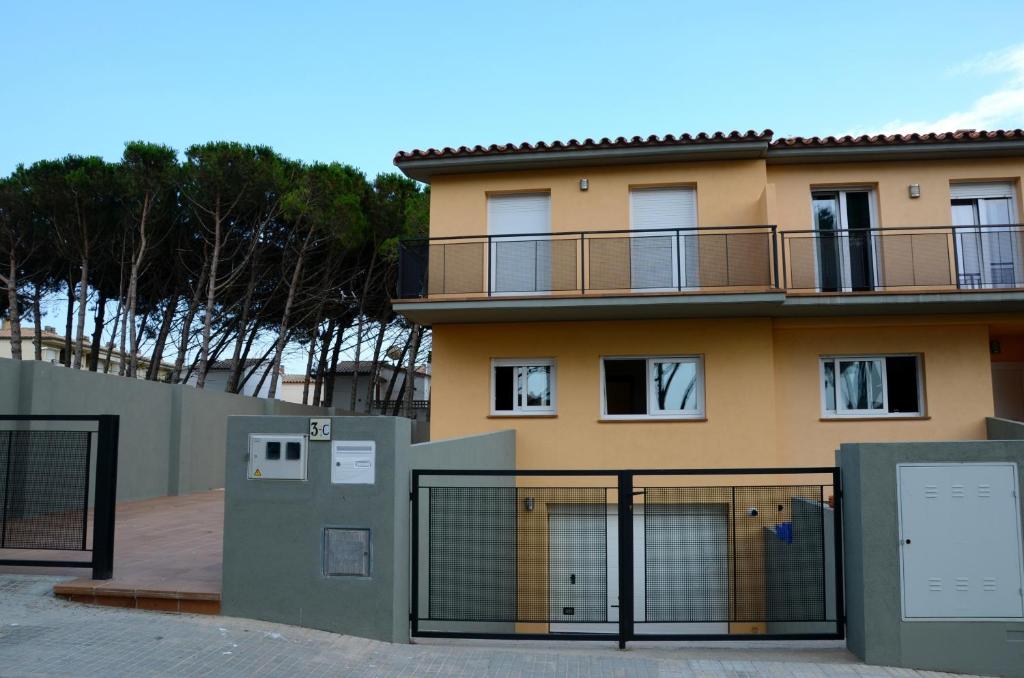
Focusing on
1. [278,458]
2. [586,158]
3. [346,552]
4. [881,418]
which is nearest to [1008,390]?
[881,418]

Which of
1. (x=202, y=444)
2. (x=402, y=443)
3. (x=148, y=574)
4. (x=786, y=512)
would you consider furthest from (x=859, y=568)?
(x=202, y=444)

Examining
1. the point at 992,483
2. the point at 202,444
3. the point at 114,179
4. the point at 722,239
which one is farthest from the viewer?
the point at 114,179

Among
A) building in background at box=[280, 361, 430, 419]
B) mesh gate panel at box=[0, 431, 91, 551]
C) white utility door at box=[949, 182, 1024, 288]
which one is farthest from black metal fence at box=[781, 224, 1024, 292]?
building in background at box=[280, 361, 430, 419]

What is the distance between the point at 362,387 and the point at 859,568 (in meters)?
43.2

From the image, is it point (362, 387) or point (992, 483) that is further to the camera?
point (362, 387)

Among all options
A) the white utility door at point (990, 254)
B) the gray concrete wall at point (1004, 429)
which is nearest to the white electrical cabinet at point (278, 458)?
the gray concrete wall at point (1004, 429)

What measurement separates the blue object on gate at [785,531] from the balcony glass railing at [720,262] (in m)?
6.58

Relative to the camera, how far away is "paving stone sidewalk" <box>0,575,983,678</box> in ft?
20.2

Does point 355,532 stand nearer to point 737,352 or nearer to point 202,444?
point 737,352

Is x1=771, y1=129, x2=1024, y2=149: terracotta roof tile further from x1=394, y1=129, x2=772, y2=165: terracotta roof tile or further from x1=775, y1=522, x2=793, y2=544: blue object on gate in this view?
x1=775, y1=522, x2=793, y2=544: blue object on gate

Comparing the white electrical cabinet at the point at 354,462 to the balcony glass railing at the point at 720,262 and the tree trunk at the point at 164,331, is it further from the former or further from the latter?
the tree trunk at the point at 164,331

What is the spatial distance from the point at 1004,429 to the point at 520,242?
8686 mm

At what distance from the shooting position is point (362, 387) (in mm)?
48750

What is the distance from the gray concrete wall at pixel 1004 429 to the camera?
1261 centimetres
